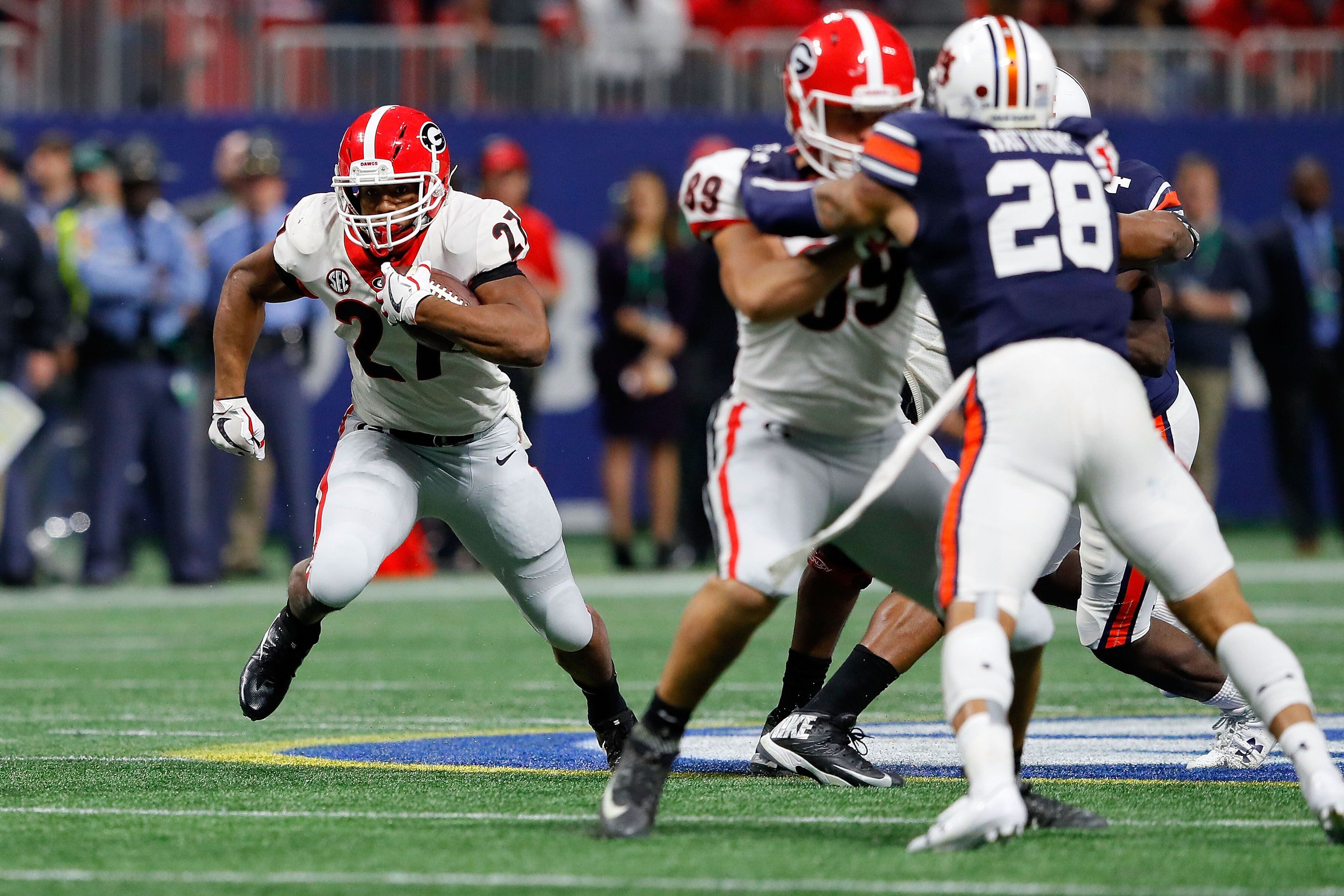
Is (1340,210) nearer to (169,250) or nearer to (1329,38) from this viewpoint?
(1329,38)

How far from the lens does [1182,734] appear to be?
6.22 m

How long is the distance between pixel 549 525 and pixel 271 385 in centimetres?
599

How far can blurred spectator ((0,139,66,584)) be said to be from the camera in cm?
1106

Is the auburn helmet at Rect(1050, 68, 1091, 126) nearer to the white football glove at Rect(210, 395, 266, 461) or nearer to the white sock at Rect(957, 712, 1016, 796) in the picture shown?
the white sock at Rect(957, 712, 1016, 796)

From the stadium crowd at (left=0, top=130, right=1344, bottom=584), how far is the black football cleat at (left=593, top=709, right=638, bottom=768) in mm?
5006

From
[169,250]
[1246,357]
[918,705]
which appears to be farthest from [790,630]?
[1246,357]

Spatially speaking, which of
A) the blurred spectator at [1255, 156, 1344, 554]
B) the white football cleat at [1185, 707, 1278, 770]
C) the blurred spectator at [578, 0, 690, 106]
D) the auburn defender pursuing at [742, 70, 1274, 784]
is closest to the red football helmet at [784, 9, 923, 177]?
the auburn defender pursuing at [742, 70, 1274, 784]

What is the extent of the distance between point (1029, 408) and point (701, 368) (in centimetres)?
858

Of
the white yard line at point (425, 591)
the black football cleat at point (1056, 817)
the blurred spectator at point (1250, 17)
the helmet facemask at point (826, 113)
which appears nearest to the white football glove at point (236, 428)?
the helmet facemask at point (826, 113)

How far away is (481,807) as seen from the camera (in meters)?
4.73

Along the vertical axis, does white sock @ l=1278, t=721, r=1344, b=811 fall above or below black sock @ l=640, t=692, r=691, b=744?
above

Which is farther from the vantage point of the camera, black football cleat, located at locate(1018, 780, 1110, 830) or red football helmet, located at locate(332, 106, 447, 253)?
red football helmet, located at locate(332, 106, 447, 253)

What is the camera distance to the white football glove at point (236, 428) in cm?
552

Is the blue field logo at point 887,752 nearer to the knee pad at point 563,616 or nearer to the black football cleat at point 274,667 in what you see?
the black football cleat at point 274,667
